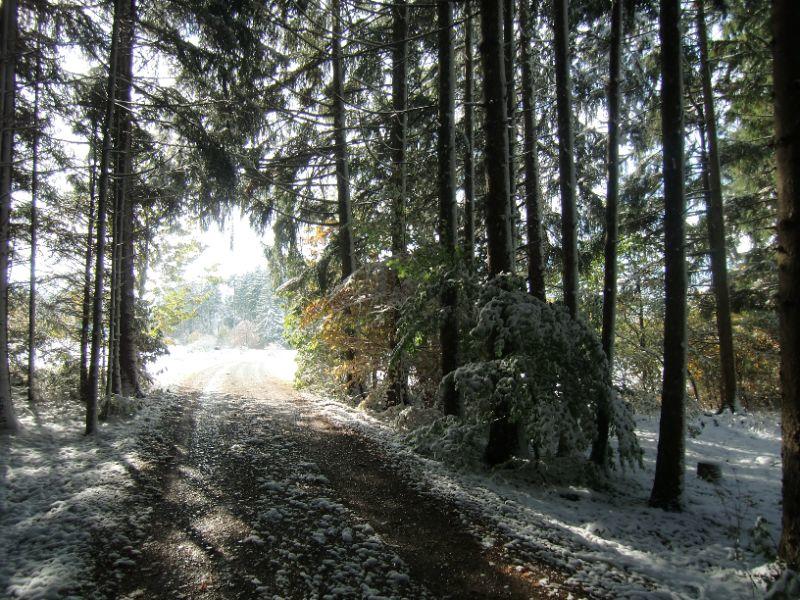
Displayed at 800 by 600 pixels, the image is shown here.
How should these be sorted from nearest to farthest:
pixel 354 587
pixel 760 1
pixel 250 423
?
pixel 354 587, pixel 250 423, pixel 760 1

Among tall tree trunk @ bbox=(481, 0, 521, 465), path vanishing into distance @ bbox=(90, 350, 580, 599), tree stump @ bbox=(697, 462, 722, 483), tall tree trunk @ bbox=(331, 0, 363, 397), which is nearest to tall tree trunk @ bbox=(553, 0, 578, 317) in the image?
tall tree trunk @ bbox=(481, 0, 521, 465)

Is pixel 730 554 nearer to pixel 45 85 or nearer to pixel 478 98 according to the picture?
pixel 478 98

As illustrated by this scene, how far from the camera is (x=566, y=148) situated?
7.24 m

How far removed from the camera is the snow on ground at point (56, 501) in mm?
3328

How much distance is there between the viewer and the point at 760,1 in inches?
374

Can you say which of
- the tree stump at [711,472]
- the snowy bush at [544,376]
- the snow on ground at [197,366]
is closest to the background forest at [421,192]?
the snowy bush at [544,376]

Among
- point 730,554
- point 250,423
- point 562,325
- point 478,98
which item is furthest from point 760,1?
point 250,423

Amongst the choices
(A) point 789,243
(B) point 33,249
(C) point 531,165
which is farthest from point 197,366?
(A) point 789,243

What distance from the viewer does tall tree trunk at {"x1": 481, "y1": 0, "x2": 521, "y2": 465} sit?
6.73 metres

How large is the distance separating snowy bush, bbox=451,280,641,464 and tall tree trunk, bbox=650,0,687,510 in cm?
45

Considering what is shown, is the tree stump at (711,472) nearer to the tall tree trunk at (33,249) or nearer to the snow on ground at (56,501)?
the snow on ground at (56,501)

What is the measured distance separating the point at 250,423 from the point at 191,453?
7.02 feet

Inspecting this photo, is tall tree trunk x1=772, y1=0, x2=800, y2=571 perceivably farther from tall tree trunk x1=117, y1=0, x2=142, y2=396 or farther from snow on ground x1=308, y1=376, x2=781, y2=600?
tall tree trunk x1=117, y1=0, x2=142, y2=396

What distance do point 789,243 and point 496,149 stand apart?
4141mm
